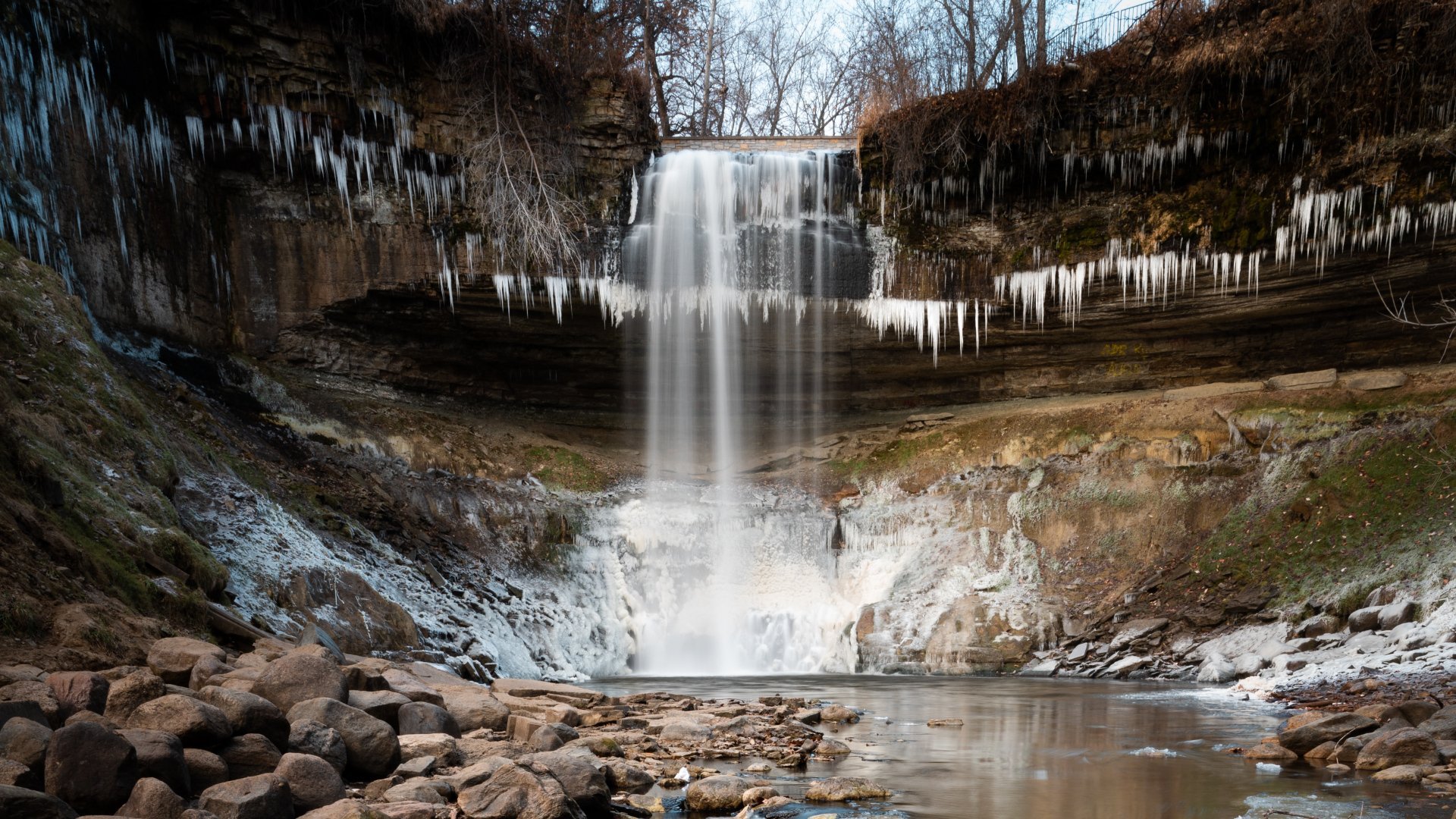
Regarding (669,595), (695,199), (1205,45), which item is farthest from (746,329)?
(1205,45)

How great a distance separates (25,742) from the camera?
4941 mm

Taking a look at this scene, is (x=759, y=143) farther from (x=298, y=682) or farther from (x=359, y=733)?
(x=359, y=733)

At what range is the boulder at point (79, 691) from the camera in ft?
18.6

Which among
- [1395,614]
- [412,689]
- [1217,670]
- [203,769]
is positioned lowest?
[1217,670]

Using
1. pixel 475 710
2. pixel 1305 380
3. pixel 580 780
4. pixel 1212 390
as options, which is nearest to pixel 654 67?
pixel 1212 390

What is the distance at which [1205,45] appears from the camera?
18922 millimetres

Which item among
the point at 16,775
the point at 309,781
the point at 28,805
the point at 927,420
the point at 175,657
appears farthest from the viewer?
the point at 927,420

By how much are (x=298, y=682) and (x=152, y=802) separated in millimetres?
2042

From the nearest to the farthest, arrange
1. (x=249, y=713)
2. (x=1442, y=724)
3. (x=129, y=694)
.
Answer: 1. (x=129, y=694)
2. (x=249, y=713)
3. (x=1442, y=724)

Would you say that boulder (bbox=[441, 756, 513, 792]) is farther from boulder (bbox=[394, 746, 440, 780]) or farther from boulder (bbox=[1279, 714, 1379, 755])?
boulder (bbox=[1279, 714, 1379, 755])

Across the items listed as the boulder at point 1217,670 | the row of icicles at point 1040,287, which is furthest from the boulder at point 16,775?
the row of icicles at point 1040,287

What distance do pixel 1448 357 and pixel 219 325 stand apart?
81.6ft

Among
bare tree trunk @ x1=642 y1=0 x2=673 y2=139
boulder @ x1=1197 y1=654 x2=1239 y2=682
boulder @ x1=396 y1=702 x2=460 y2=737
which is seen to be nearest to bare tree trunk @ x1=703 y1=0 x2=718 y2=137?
bare tree trunk @ x1=642 y1=0 x2=673 y2=139

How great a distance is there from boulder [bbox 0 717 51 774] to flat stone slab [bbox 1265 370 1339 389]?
22.4m
